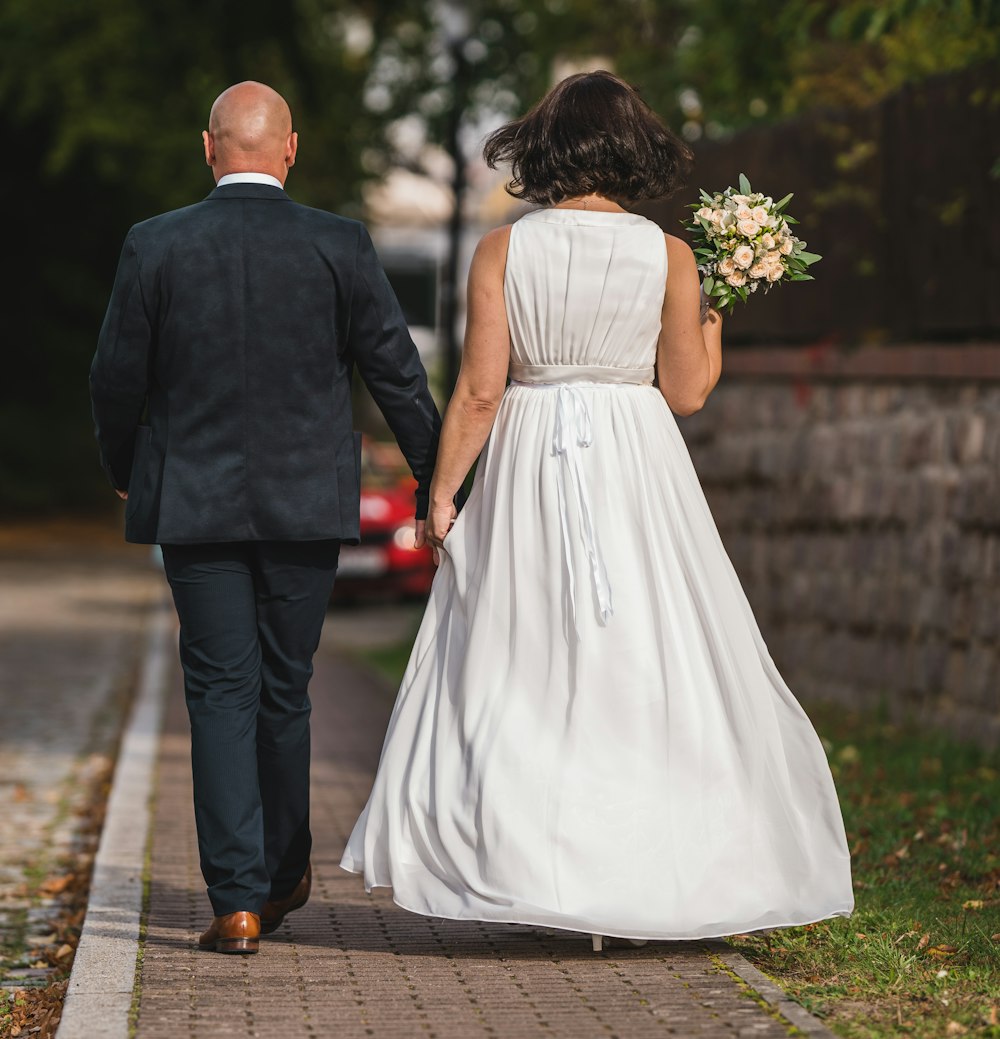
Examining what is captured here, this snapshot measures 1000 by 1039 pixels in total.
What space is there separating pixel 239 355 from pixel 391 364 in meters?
0.39

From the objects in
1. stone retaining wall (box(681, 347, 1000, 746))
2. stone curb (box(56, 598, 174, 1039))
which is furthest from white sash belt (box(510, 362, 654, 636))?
stone retaining wall (box(681, 347, 1000, 746))

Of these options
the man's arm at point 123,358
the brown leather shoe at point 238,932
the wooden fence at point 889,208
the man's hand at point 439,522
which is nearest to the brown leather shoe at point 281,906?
the brown leather shoe at point 238,932

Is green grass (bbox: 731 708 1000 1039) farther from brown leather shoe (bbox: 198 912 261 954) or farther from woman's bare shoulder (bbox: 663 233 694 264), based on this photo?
woman's bare shoulder (bbox: 663 233 694 264)

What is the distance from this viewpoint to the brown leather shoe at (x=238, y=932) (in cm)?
484

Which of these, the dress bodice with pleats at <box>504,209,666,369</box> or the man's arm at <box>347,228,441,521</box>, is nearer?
the dress bodice with pleats at <box>504,209,666,369</box>

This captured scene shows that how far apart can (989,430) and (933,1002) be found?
4849 millimetres

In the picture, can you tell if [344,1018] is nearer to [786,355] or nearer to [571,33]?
[786,355]

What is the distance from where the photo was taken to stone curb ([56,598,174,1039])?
14.0ft

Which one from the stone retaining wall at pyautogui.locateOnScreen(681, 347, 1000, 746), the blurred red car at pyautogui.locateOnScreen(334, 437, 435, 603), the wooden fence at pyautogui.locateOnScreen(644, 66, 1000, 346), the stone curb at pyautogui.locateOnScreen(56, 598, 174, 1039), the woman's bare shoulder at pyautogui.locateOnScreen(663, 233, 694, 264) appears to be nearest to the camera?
the stone curb at pyautogui.locateOnScreen(56, 598, 174, 1039)

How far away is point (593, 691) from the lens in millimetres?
4703

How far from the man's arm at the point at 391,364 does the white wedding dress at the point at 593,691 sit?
0.63ft

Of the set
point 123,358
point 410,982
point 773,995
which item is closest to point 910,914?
point 773,995

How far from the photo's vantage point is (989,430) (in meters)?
8.78

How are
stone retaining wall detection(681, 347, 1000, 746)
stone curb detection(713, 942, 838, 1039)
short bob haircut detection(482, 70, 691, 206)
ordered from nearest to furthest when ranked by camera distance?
stone curb detection(713, 942, 838, 1039), short bob haircut detection(482, 70, 691, 206), stone retaining wall detection(681, 347, 1000, 746)
